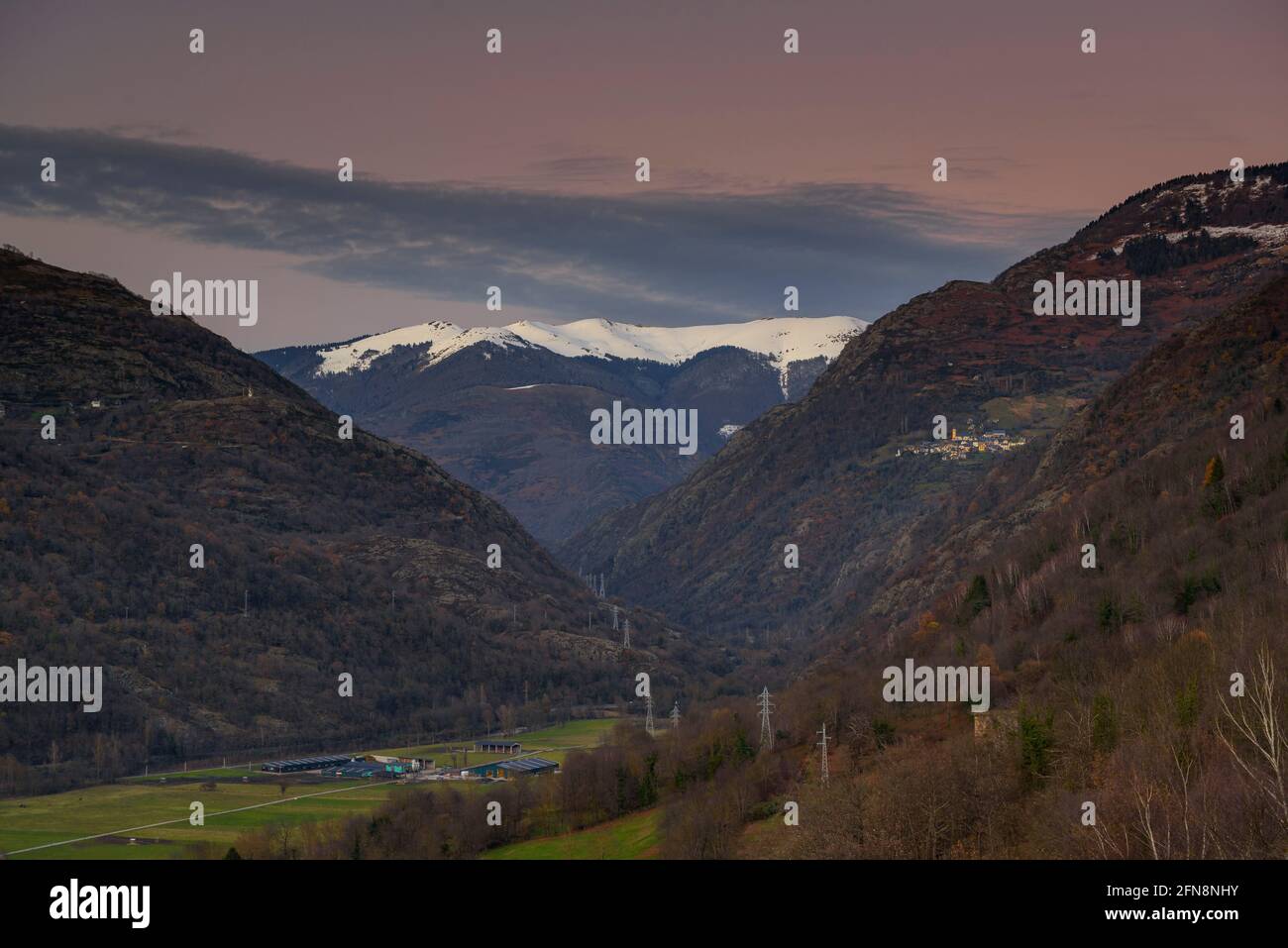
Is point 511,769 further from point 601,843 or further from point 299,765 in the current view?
point 601,843

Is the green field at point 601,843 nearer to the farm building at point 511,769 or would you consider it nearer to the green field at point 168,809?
the green field at point 168,809

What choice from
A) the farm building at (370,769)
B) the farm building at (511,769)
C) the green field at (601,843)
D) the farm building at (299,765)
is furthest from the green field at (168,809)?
the green field at (601,843)

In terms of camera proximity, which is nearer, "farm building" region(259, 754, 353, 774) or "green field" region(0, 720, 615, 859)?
"green field" region(0, 720, 615, 859)

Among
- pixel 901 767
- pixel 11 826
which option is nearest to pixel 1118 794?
pixel 901 767

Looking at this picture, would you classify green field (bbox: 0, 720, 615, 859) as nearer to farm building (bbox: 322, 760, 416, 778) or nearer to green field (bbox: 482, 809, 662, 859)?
farm building (bbox: 322, 760, 416, 778)

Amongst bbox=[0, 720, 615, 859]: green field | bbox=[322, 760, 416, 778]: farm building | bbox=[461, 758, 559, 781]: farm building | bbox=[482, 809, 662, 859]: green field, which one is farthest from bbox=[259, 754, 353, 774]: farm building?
bbox=[482, 809, 662, 859]: green field

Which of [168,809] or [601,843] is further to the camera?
[168,809]

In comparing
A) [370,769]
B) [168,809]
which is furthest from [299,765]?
[168,809]
